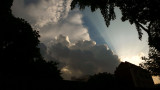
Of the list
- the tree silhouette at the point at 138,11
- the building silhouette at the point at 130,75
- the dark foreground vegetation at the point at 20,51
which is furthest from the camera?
the building silhouette at the point at 130,75

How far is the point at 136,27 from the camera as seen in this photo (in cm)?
940

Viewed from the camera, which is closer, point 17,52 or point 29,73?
point 29,73

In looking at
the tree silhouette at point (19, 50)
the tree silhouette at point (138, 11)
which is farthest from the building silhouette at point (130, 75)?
the tree silhouette at point (138, 11)

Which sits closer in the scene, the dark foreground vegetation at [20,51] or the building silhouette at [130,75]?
the dark foreground vegetation at [20,51]

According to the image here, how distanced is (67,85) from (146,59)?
24314mm

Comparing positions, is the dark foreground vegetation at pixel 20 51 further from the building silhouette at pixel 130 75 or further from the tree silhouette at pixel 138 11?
the building silhouette at pixel 130 75

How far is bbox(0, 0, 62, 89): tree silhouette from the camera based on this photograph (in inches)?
740

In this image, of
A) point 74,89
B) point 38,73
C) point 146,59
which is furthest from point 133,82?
point 74,89

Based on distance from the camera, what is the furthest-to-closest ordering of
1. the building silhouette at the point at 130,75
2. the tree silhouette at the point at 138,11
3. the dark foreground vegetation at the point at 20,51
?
the building silhouette at the point at 130,75
the dark foreground vegetation at the point at 20,51
the tree silhouette at the point at 138,11

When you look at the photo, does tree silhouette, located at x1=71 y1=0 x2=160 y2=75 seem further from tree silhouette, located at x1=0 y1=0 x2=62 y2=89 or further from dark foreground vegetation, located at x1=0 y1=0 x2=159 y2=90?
tree silhouette, located at x1=0 y1=0 x2=62 y2=89

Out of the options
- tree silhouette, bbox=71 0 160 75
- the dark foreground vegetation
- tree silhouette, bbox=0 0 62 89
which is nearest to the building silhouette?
the dark foreground vegetation

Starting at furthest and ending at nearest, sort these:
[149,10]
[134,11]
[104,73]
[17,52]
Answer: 1. [104,73]
2. [17,52]
3. [134,11]
4. [149,10]

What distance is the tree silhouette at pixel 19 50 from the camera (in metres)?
18.8

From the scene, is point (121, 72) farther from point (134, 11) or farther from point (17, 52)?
point (134, 11)
